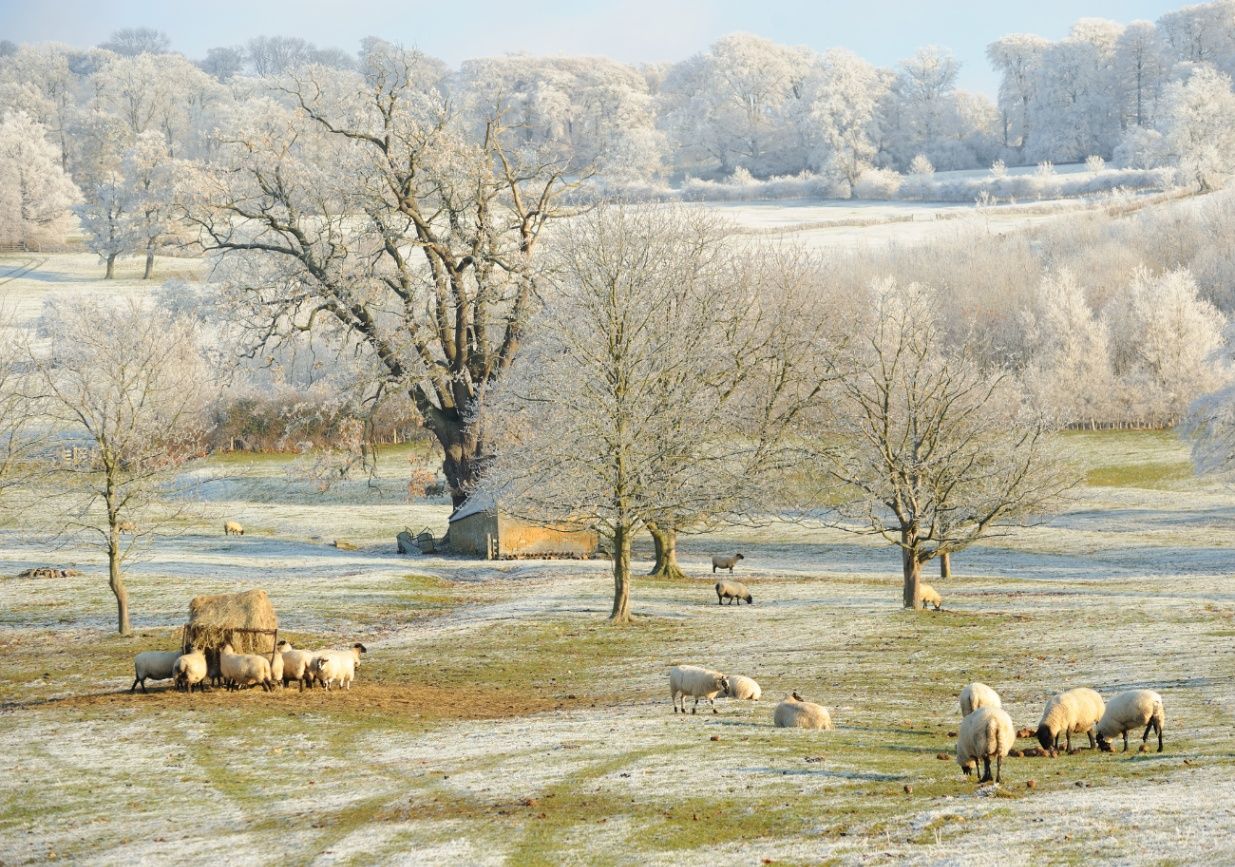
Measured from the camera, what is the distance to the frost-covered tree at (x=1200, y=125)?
154 m

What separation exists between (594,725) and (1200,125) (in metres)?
162

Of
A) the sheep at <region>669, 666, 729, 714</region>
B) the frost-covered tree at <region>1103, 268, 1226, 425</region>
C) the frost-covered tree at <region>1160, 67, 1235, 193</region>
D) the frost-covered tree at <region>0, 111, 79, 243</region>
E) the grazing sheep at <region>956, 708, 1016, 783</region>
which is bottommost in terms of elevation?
the sheep at <region>669, 666, 729, 714</region>

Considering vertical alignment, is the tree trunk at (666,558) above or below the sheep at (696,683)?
below

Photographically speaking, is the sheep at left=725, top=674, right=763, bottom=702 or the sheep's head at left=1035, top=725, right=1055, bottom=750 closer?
the sheep's head at left=1035, top=725, right=1055, bottom=750

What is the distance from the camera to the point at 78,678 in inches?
1212

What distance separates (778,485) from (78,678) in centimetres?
2533

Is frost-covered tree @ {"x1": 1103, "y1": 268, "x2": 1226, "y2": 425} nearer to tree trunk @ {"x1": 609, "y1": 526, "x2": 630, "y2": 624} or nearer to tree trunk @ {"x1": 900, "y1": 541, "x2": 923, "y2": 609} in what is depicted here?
tree trunk @ {"x1": 900, "y1": 541, "x2": 923, "y2": 609}

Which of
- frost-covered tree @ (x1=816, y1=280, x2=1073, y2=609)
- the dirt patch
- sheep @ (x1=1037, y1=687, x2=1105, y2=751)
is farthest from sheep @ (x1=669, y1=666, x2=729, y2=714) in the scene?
frost-covered tree @ (x1=816, y1=280, x2=1073, y2=609)

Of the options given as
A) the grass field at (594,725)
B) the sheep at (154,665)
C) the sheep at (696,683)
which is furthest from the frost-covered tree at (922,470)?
the sheep at (154,665)

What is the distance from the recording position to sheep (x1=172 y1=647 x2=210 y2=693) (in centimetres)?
2777

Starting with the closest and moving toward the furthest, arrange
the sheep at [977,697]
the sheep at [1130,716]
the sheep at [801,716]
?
the sheep at [1130,716] → the sheep at [977,697] → the sheep at [801,716]

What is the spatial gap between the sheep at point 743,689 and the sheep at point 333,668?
8464mm

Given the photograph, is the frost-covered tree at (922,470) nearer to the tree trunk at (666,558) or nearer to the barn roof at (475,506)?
the tree trunk at (666,558)

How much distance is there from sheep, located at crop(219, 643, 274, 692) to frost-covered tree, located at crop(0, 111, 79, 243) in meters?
132
